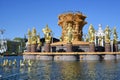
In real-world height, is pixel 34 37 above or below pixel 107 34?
below

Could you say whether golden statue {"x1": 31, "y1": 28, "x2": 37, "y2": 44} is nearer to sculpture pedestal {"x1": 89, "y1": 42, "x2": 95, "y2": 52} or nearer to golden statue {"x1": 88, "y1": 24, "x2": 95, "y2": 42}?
golden statue {"x1": 88, "y1": 24, "x2": 95, "y2": 42}

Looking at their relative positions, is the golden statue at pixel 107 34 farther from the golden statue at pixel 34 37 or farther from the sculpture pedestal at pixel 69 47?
the golden statue at pixel 34 37

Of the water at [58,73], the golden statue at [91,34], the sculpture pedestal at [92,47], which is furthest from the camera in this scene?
the golden statue at [91,34]

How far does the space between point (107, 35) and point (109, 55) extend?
36.0 feet

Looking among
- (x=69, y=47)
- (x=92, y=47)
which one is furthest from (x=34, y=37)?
(x=92, y=47)

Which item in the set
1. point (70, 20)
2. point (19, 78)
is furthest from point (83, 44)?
point (19, 78)

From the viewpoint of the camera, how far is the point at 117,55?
108 meters

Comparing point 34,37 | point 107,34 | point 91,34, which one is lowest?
point 34,37

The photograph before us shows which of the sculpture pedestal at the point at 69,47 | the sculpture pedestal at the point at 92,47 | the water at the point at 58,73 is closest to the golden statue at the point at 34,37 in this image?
the sculpture pedestal at the point at 69,47

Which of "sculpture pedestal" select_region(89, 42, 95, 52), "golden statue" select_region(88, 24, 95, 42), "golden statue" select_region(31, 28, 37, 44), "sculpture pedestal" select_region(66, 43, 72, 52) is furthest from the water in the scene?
"golden statue" select_region(31, 28, 37, 44)

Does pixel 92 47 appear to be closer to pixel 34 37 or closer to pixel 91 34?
pixel 91 34

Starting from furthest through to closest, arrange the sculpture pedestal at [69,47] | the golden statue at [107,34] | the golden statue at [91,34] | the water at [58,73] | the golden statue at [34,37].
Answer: the golden statue at [34,37] → the golden statue at [107,34] → the golden statue at [91,34] → the sculpture pedestal at [69,47] → the water at [58,73]

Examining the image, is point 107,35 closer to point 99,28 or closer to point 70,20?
point 70,20

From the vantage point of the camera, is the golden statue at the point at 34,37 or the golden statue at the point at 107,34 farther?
the golden statue at the point at 34,37
